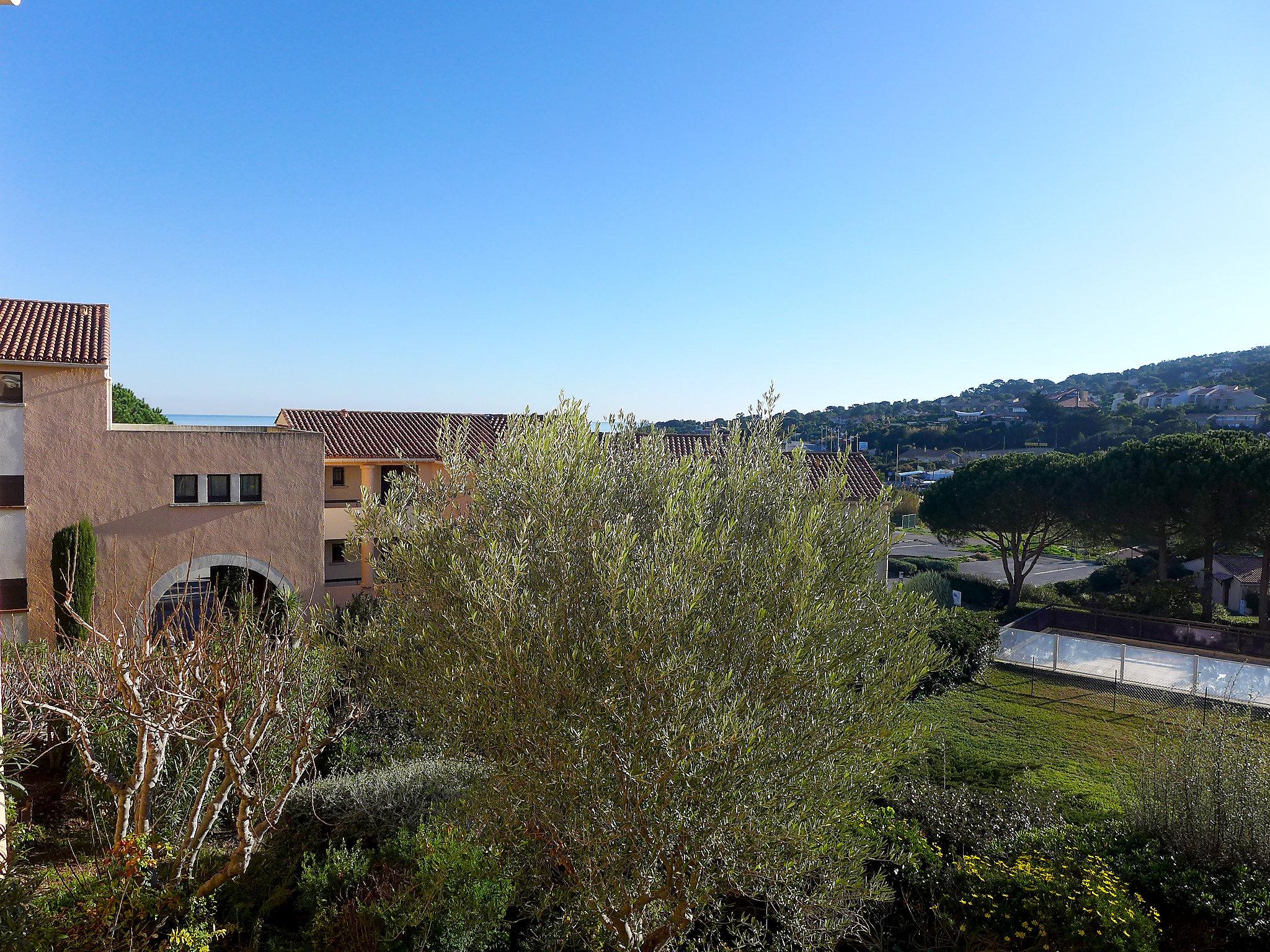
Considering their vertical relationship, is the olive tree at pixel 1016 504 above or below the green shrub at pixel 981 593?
above

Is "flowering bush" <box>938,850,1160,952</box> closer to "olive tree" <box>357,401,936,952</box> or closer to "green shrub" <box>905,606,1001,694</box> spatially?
"olive tree" <box>357,401,936,952</box>

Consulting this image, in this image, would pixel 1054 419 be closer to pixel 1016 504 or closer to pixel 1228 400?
pixel 1228 400

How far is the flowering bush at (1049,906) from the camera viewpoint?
Result: 6055 millimetres

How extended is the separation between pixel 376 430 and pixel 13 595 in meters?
10.2

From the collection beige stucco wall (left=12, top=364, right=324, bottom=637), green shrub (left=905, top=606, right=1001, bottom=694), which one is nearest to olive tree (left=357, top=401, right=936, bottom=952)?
green shrub (left=905, top=606, right=1001, bottom=694)

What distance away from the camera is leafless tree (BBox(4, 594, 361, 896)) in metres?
6.26

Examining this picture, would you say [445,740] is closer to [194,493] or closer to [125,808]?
[125,808]

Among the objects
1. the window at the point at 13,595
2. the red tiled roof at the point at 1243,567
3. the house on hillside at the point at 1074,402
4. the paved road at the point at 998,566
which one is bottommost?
the paved road at the point at 998,566

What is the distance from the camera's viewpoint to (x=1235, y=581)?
29.2 meters

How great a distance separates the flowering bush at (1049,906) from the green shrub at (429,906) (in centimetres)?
415

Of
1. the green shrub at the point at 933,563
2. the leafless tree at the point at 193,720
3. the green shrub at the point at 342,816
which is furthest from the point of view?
the green shrub at the point at 933,563

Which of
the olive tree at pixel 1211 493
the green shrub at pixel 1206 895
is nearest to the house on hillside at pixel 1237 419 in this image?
the olive tree at pixel 1211 493

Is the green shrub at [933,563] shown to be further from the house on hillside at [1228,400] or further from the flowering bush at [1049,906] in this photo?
the house on hillside at [1228,400]

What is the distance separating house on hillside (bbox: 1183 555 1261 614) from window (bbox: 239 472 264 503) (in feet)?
104
